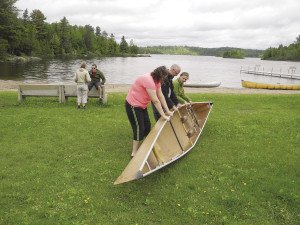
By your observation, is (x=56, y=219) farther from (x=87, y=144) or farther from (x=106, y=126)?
(x=106, y=126)

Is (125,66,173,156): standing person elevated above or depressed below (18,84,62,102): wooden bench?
above

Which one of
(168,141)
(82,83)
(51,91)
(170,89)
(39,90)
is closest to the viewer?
(168,141)

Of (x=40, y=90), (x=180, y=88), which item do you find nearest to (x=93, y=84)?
(x=40, y=90)

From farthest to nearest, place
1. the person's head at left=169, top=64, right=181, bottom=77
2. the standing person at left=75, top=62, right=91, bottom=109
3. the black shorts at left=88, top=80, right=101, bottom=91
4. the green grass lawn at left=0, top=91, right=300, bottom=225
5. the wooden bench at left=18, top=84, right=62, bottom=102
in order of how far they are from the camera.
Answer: the black shorts at left=88, top=80, right=101, bottom=91, the wooden bench at left=18, top=84, right=62, bottom=102, the standing person at left=75, top=62, right=91, bottom=109, the person's head at left=169, top=64, right=181, bottom=77, the green grass lawn at left=0, top=91, right=300, bottom=225

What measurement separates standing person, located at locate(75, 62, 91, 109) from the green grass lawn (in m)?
1.90

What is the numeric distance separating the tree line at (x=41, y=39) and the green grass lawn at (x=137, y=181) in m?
70.4

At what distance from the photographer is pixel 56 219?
6.18 m

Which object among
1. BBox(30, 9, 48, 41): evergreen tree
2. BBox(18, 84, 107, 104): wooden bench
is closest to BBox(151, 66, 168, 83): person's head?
BBox(18, 84, 107, 104): wooden bench

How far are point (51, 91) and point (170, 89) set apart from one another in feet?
25.2

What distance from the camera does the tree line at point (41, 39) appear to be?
82.3 meters

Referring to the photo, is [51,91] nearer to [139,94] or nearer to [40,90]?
[40,90]

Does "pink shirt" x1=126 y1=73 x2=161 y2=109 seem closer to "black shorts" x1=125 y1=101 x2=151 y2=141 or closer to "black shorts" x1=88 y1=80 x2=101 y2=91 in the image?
"black shorts" x1=125 y1=101 x2=151 y2=141

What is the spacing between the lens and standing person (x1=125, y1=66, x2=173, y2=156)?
8.15 m

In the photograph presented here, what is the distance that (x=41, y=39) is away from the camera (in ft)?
394
